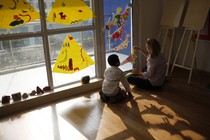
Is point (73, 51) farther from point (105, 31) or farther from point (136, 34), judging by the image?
point (136, 34)

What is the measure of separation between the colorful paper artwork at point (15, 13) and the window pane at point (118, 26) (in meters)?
1.11

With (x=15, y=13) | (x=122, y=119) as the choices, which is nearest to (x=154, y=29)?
(x=122, y=119)

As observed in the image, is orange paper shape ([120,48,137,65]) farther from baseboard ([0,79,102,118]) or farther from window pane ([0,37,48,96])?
window pane ([0,37,48,96])

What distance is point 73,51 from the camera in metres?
3.31

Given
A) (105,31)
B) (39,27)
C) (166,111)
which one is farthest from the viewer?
(105,31)

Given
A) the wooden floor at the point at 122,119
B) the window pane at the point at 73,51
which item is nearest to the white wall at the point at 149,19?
the window pane at the point at 73,51

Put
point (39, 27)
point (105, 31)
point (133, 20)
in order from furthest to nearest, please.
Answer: point (133, 20) < point (105, 31) < point (39, 27)

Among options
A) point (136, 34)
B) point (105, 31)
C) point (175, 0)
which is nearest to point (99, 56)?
point (105, 31)

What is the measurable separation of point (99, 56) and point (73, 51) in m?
0.43

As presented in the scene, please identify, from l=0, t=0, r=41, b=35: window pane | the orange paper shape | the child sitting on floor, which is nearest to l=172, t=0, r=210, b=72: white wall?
the orange paper shape

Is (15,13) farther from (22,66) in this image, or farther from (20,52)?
(22,66)

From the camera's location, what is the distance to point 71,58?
3311mm

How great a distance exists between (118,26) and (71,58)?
922 mm

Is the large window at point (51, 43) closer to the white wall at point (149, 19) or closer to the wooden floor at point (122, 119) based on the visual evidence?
the white wall at point (149, 19)
